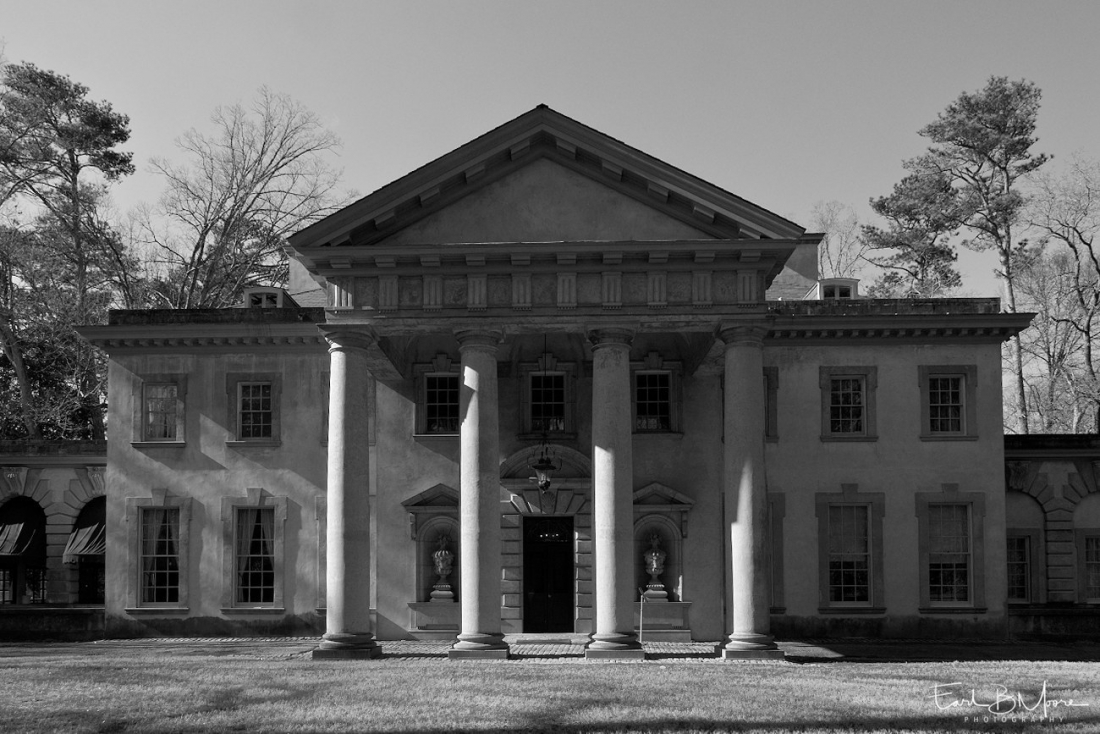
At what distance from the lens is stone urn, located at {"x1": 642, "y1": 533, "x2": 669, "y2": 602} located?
28516 millimetres

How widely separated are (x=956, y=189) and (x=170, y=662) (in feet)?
125

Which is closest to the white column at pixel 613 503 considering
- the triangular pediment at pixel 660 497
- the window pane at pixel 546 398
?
the triangular pediment at pixel 660 497

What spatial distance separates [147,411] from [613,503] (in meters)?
13.9

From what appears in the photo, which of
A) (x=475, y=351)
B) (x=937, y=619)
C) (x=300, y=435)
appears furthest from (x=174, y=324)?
(x=937, y=619)

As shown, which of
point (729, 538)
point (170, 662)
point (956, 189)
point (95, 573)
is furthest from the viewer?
point (956, 189)

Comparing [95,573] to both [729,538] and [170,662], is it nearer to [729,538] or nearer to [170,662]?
[170,662]

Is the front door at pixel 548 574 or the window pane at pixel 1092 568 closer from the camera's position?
the front door at pixel 548 574

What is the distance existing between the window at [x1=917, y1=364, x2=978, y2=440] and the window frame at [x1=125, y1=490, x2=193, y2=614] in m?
19.0

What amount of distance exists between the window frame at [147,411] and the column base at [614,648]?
13.1 metres

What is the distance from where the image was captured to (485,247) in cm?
2377

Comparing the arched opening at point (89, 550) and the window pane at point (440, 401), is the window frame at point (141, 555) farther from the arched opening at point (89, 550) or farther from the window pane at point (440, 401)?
the window pane at point (440, 401)

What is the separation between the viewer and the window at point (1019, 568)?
104ft

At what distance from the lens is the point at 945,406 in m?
30.2

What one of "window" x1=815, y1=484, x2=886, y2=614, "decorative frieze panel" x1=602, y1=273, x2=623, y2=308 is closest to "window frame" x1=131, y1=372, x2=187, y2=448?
"decorative frieze panel" x1=602, y1=273, x2=623, y2=308
